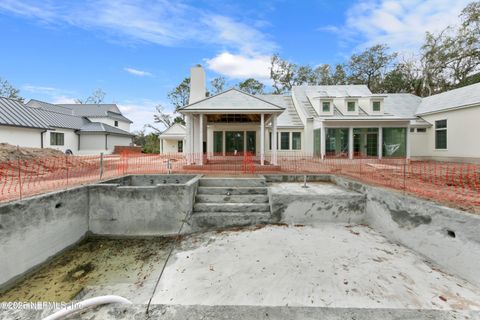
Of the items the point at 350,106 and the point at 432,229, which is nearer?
the point at 432,229

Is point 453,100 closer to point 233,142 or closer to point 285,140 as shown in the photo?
point 285,140

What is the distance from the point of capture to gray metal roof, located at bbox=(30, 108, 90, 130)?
21.1m

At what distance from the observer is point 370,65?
29.0m

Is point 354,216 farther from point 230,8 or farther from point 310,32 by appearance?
point 310,32

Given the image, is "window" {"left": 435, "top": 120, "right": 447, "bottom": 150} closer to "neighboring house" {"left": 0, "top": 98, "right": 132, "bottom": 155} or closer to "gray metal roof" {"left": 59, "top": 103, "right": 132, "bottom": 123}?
"neighboring house" {"left": 0, "top": 98, "right": 132, "bottom": 155}

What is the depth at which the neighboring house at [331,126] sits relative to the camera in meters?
11.5

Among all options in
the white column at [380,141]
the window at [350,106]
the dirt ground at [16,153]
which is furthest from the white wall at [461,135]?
the dirt ground at [16,153]

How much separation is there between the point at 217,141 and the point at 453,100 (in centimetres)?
1714

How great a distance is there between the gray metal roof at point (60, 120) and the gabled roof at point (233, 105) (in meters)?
18.7

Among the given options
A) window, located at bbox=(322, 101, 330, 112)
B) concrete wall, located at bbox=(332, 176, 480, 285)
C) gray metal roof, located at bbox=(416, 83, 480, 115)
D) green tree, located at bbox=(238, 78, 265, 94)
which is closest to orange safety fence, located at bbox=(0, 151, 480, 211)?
concrete wall, located at bbox=(332, 176, 480, 285)

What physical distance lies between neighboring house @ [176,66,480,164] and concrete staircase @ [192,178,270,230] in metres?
3.78

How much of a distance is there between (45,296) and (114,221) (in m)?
2.47

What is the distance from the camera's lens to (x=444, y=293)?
3295mm

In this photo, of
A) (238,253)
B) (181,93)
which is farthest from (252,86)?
(238,253)
